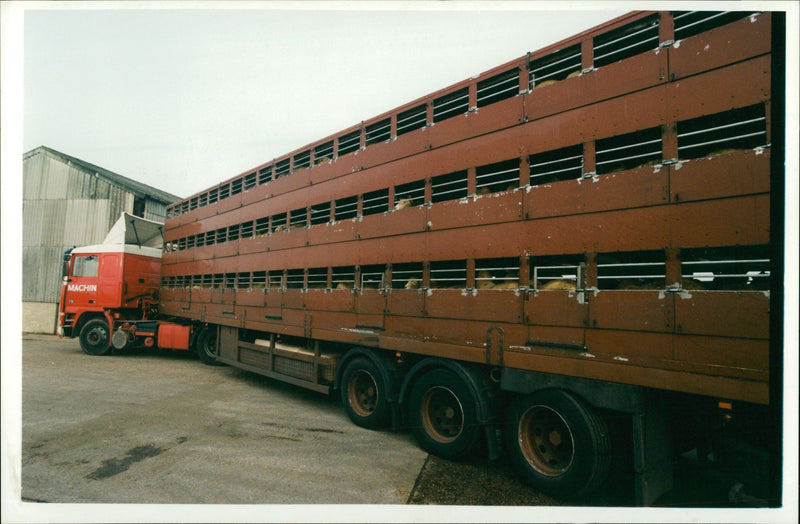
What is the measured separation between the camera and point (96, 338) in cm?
1123

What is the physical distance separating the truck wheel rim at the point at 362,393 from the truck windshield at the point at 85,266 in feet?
30.7

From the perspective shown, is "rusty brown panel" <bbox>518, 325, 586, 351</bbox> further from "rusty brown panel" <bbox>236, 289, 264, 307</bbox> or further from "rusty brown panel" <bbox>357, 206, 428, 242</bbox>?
"rusty brown panel" <bbox>236, 289, 264, 307</bbox>

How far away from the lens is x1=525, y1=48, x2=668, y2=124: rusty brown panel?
3180 millimetres

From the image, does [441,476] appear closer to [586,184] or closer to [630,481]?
[630,481]

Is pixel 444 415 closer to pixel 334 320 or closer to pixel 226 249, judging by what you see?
pixel 334 320

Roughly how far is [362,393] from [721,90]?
194 inches

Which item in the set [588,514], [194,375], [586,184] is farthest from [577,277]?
[194,375]

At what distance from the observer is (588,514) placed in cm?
324

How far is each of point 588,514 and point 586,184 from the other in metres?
2.57

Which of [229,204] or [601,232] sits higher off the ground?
[229,204]

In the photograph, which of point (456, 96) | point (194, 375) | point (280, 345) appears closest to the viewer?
point (456, 96)

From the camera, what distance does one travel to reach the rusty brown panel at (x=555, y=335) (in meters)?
3.43

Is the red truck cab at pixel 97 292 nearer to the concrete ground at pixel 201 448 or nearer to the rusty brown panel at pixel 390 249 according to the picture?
the concrete ground at pixel 201 448

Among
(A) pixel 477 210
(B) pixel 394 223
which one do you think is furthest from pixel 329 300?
(A) pixel 477 210
